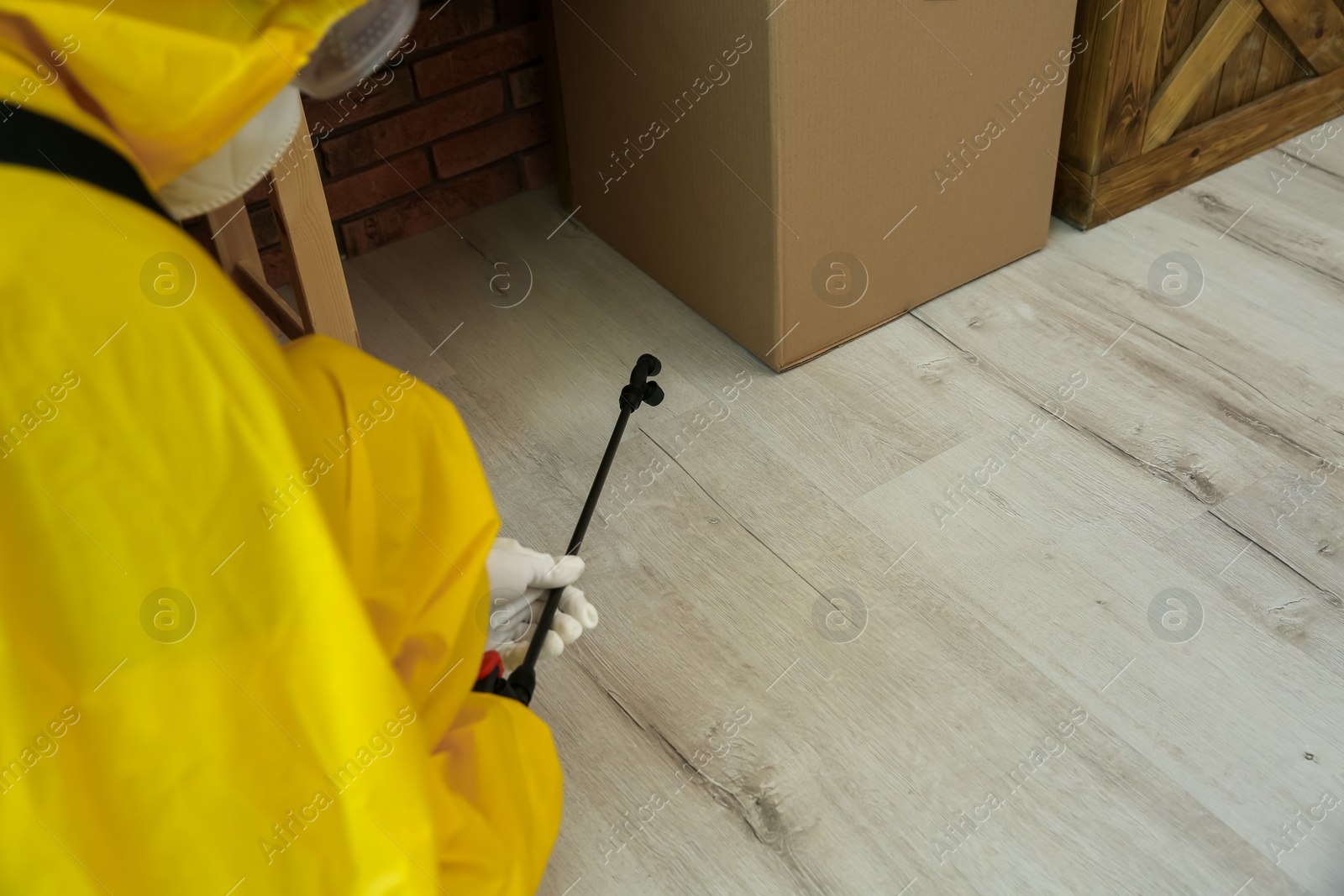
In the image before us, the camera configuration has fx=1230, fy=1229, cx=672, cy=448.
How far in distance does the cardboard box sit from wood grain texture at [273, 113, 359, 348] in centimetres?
56

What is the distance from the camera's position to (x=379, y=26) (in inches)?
33.2

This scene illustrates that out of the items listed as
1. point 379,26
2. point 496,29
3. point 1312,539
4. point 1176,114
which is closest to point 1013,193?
point 1176,114

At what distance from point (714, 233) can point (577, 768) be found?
0.81 meters

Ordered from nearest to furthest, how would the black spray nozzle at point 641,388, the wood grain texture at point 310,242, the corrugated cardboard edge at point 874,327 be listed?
the wood grain texture at point 310,242
the black spray nozzle at point 641,388
the corrugated cardboard edge at point 874,327

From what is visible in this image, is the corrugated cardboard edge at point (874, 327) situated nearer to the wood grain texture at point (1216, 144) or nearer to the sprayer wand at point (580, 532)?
the wood grain texture at point (1216, 144)

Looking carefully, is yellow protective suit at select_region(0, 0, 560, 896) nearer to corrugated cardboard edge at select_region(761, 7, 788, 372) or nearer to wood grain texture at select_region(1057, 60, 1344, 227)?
corrugated cardboard edge at select_region(761, 7, 788, 372)

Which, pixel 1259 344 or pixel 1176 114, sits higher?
pixel 1176 114

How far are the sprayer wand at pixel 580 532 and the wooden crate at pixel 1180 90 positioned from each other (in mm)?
897

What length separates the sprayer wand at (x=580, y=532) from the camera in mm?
1171

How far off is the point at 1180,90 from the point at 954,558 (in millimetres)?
980

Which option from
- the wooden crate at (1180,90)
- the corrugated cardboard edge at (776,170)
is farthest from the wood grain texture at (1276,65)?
the corrugated cardboard edge at (776,170)

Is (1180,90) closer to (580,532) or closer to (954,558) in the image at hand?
(954,558)

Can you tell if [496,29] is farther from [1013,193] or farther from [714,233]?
[1013,193]

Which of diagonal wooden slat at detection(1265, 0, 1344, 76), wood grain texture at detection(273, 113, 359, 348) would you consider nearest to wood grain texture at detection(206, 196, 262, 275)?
wood grain texture at detection(273, 113, 359, 348)
